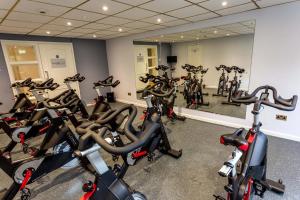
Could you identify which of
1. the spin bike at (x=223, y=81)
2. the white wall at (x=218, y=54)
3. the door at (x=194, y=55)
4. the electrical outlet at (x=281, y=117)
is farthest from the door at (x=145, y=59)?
the electrical outlet at (x=281, y=117)

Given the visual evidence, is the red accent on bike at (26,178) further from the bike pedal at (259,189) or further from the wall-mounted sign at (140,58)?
the wall-mounted sign at (140,58)

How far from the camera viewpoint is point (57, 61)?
5.45 metres

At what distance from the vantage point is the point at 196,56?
453 centimetres

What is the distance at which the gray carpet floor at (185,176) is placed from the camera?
77.2 inches

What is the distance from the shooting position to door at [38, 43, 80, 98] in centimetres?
518

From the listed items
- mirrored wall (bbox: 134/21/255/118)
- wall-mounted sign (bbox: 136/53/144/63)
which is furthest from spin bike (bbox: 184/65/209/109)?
wall-mounted sign (bbox: 136/53/144/63)

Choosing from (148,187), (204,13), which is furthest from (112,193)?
(204,13)

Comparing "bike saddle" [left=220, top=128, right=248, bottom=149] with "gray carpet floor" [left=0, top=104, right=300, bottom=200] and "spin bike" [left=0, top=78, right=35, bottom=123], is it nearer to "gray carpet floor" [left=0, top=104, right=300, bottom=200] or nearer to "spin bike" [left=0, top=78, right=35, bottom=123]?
"gray carpet floor" [left=0, top=104, right=300, bottom=200]

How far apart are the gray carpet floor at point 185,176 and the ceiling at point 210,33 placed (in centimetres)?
226

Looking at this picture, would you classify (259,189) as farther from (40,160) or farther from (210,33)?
(210,33)

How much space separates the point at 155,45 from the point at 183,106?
211cm

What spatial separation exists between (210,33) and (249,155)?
3.35m

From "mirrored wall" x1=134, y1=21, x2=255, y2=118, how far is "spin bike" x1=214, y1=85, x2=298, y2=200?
218cm

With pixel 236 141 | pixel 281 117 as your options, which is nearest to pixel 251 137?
pixel 236 141
